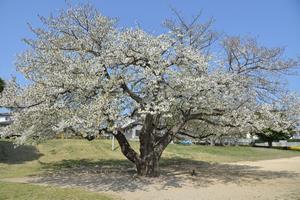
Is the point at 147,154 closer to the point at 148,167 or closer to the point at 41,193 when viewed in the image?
the point at 148,167

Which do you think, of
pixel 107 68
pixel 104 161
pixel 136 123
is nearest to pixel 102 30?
pixel 107 68

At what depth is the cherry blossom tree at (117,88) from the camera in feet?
49.7

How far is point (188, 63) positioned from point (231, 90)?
2307 millimetres

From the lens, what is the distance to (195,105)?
53.9 ft

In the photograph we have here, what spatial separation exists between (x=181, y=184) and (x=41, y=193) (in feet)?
19.3

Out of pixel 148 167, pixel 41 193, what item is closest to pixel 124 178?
pixel 148 167

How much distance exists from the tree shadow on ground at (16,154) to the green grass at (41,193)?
9745mm

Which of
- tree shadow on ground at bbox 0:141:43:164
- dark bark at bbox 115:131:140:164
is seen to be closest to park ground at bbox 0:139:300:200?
tree shadow on ground at bbox 0:141:43:164

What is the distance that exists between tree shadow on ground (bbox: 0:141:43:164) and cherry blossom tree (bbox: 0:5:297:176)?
25.5 feet

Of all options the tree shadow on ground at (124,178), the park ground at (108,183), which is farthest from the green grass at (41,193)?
the tree shadow on ground at (124,178)

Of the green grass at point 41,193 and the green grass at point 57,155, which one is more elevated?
the green grass at point 57,155

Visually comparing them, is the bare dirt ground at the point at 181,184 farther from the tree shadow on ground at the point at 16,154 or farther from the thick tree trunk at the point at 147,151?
the tree shadow on ground at the point at 16,154

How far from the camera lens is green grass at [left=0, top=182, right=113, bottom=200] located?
39.6 ft

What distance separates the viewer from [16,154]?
1000 inches
